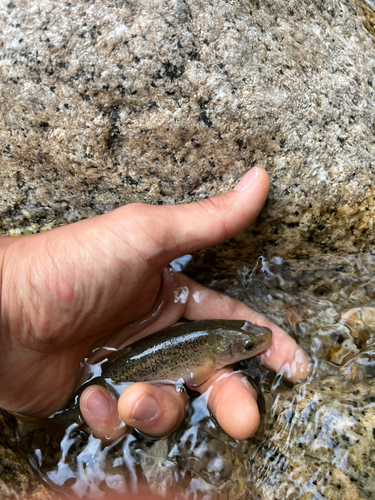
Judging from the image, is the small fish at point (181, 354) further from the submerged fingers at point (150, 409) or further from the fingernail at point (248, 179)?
the fingernail at point (248, 179)

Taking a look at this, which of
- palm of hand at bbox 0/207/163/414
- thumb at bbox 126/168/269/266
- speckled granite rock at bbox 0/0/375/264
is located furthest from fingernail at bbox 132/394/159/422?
speckled granite rock at bbox 0/0/375/264

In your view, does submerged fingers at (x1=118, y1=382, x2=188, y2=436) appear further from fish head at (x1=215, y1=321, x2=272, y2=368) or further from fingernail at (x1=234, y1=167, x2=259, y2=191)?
fingernail at (x1=234, y1=167, x2=259, y2=191)

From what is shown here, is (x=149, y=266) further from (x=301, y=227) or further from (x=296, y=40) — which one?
(x=296, y=40)

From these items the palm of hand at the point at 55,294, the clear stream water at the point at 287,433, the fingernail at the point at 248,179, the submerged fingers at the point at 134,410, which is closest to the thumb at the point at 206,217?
the fingernail at the point at 248,179

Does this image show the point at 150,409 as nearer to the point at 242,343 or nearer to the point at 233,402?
the point at 233,402

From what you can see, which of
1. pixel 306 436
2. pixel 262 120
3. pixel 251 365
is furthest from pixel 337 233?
pixel 306 436

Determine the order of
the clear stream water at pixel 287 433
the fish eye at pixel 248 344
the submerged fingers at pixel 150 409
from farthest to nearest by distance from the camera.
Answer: the fish eye at pixel 248 344
the submerged fingers at pixel 150 409
the clear stream water at pixel 287 433
